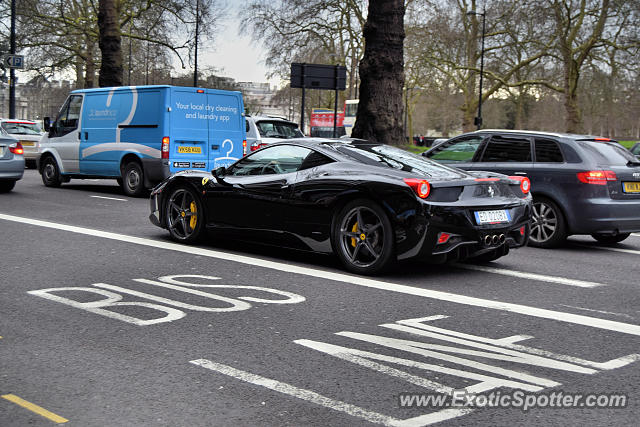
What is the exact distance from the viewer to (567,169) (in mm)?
9859

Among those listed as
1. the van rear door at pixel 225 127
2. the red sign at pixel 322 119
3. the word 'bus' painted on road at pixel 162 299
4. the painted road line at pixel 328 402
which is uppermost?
the red sign at pixel 322 119

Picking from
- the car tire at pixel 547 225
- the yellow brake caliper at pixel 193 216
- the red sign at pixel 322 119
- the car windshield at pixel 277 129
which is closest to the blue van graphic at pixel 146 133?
the car windshield at pixel 277 129

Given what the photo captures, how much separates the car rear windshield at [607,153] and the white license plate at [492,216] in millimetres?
2859

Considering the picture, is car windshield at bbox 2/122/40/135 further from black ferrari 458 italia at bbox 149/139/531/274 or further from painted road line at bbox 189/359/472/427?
painted road line at bbox 189/359/472/427

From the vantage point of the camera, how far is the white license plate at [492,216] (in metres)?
7.32

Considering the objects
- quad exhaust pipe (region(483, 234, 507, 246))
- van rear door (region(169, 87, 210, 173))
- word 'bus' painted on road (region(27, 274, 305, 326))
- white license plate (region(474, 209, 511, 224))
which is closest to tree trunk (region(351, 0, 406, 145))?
van rear door (region(169, 87, 210, 173))

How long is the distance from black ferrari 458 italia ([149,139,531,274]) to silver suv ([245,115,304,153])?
410 inches

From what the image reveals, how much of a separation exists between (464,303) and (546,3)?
36.8 meters

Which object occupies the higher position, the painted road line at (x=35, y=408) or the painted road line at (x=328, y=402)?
the painted road line at (x=328, y=402)

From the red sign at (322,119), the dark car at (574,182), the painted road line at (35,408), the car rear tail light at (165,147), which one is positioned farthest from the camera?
the red sign at (322,119)

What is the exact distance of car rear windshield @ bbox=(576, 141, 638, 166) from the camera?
9.90 m

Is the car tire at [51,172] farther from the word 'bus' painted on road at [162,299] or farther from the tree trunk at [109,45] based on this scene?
the word 'bus' painted on road at [162,299]

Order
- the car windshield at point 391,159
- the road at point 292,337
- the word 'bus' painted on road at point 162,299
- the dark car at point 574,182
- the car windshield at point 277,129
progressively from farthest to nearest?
the car windshield at point 277,129
the dark car at point 574,182
the car windshield at point 391,159
the word 'bus' painted on road at point 162,299
the road at point 292,337

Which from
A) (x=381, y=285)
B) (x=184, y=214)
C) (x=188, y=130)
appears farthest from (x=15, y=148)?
(x=381, y=285)
